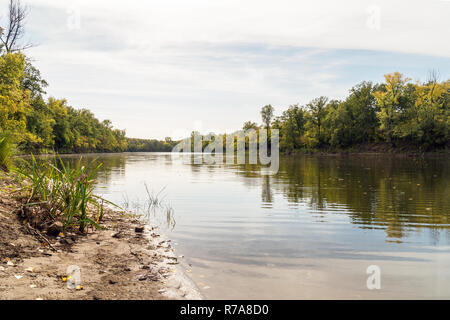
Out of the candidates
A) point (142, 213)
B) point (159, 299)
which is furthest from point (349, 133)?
point (159, 299)

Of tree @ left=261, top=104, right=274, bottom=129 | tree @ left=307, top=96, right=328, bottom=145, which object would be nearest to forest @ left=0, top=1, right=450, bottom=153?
tree @ left=307, top=96, right=328, bottom=145

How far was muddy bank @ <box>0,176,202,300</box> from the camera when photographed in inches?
172

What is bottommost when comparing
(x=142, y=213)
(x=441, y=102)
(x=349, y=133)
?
(x=142, y=213)

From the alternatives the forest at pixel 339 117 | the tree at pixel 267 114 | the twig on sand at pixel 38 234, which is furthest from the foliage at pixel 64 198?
the tree at pixel 267 114

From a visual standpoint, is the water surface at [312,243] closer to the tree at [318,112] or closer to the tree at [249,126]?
the tree at [318,112]

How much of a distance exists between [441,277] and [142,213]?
9.04 meters

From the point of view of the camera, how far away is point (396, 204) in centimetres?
1216

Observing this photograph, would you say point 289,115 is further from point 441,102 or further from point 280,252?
point 280,252

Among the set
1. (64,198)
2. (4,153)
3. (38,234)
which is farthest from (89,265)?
(4,153)

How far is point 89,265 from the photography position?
5.50 metres

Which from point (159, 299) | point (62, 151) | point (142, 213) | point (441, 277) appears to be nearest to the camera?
point (159, 299)

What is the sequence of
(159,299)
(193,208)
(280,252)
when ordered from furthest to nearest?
(193,208) < (280,252) < (159,299)

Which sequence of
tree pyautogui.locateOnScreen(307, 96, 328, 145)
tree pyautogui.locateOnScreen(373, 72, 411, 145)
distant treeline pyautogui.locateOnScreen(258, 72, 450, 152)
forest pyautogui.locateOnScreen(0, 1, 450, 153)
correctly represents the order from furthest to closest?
tree pyautogui.locateOnScreen(307, 96, 328, 145) → tree pyautogui.locateOnScreen(373, 72, 411, 145) → distant treeline pyautogui.locateOnScreen(258, 72, 450, 152) → forest pyautogui.locateOnScreen(0, 1, 450, 153)

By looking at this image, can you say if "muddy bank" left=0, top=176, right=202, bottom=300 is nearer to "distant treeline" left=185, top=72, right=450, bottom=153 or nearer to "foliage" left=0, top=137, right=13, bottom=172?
"foliage" left=0, top=137, right=13, bottom=172
